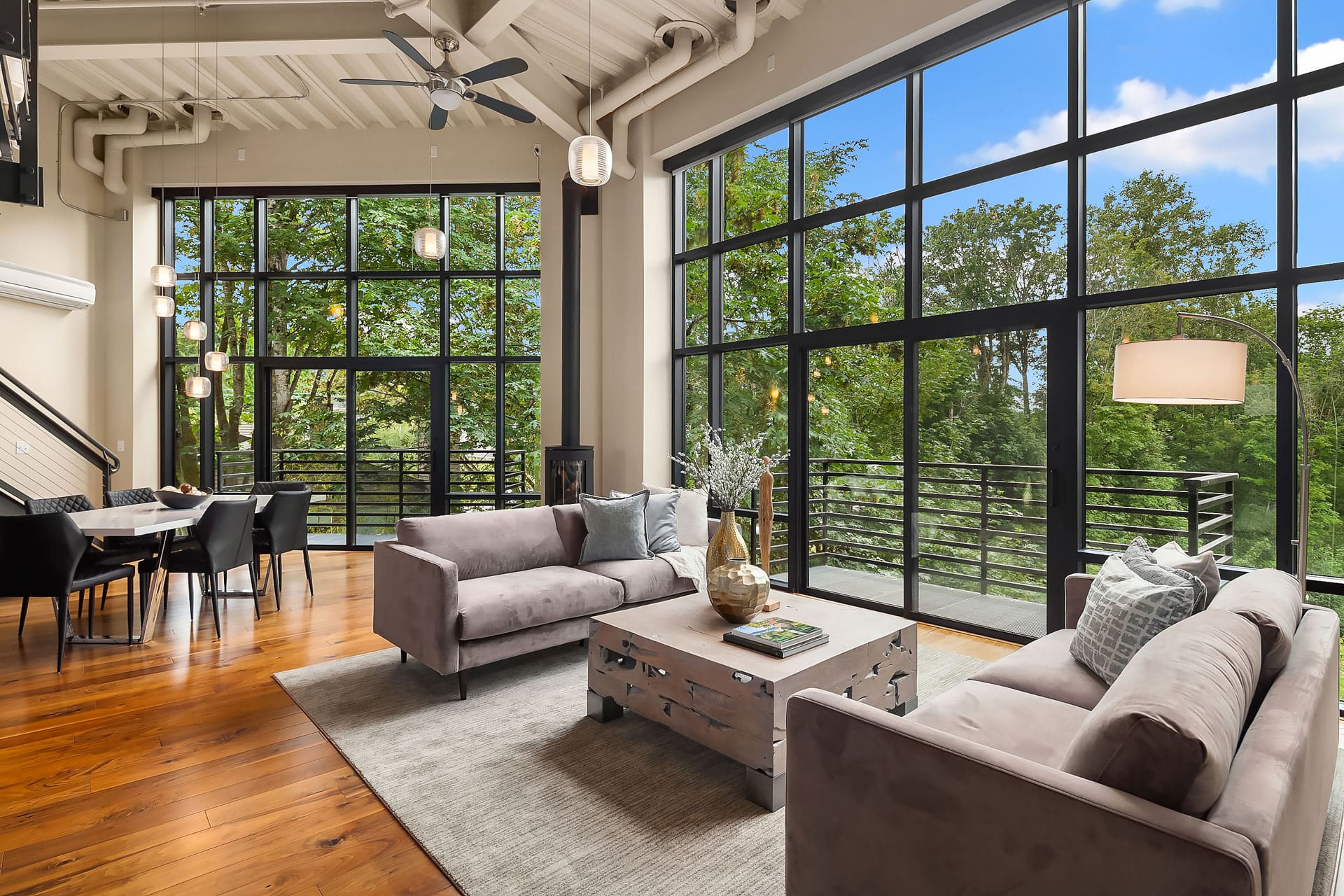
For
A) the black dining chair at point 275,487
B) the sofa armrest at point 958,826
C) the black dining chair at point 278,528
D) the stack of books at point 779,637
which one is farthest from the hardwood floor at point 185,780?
the black dining chair at point 275,487

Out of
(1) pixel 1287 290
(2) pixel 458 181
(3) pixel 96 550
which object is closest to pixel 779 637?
(1) pixel 1287 290

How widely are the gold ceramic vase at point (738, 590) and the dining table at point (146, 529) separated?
121 inches

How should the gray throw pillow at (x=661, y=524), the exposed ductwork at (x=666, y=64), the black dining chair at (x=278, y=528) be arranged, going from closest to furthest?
the gray throw pillow at (x=661, y=524) → the black dining chair at (x=278, y=528) → the exposed ductwork at (x=666, y=64)

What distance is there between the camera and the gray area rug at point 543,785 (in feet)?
6.54

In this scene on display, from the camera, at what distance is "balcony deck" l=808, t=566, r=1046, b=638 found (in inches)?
162

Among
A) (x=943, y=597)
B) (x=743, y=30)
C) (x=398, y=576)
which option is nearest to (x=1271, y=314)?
(x=943, y=597)

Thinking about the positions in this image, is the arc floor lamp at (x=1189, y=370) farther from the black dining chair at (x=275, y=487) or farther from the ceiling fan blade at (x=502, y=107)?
the black dining chair at (x=275, y=487)

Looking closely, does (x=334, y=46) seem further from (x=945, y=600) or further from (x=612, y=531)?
(x=945, y=600)

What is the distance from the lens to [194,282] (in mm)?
7301

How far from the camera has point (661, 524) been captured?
4.59 metres

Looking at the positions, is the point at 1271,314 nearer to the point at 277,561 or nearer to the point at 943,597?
the point at 943,597

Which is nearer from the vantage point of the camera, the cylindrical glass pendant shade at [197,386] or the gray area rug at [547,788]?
the gray area rug at [547,788]

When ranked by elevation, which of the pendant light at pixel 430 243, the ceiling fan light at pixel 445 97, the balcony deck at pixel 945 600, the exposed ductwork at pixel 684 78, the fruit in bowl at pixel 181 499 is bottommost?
the balcony deck at pixel 945 600

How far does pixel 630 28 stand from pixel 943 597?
4.59 metres
